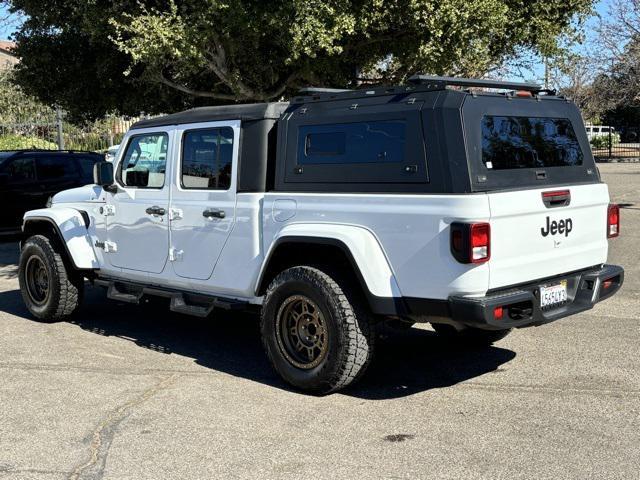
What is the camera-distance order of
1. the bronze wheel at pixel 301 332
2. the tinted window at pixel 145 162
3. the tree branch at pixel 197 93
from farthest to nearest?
the tree branch at pixel 197 93, the tinted window at pixel 145 162, the bronze wheel at pixel 301 332

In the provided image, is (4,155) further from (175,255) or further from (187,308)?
(187,308)

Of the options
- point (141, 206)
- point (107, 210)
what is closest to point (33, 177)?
point (107, 210)

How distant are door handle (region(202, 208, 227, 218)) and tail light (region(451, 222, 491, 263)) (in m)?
1.98

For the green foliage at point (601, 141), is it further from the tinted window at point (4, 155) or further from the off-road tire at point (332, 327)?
the off-road tire at point (332, 327)

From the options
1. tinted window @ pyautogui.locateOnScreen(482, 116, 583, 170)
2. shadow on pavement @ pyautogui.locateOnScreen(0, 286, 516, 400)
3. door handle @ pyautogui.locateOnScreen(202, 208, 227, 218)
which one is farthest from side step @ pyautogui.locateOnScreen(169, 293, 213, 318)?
tinted window @ pyautogui.locateOnScreen(482, 116, 583, 170)

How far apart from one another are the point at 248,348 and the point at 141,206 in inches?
59.3

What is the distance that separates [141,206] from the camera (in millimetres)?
6715

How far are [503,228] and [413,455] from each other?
143 centimetres

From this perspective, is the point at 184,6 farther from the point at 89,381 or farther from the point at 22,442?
the point at 22,442

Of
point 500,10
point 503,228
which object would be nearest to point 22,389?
point 503,228

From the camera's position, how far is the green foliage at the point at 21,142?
71.2 feet

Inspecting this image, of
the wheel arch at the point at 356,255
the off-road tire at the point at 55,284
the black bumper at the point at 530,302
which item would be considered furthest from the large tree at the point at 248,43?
the black bumper at the point at 530,302

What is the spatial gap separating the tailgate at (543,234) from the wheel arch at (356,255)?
2.16 feet

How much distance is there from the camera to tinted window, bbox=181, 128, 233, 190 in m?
5.99
